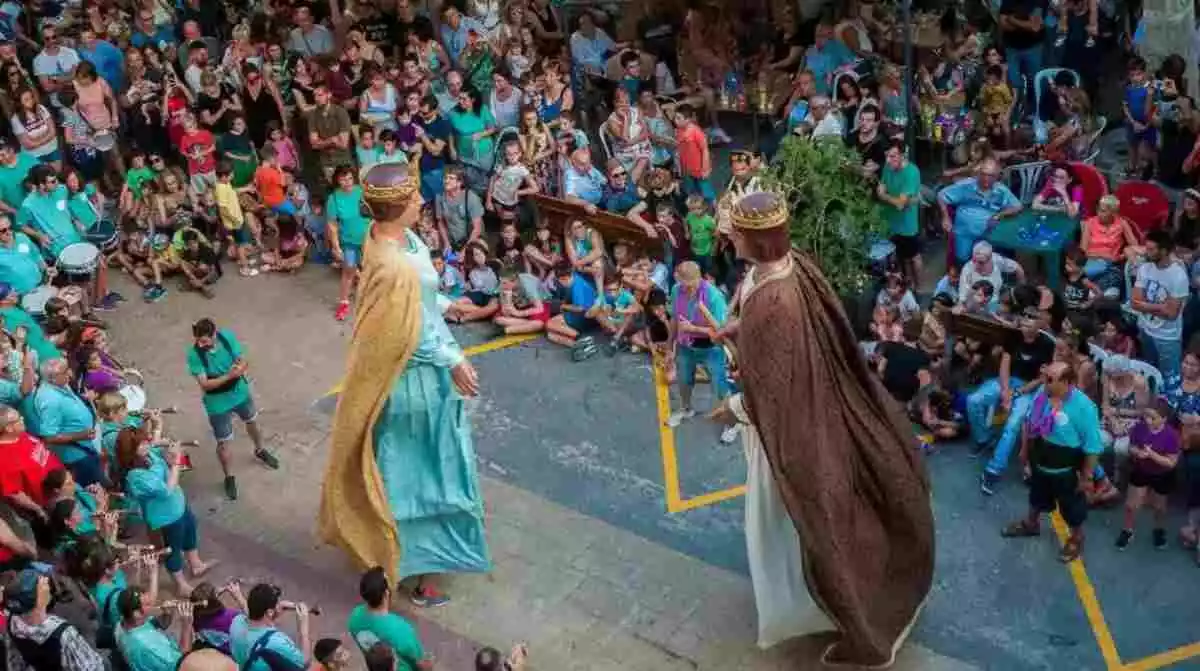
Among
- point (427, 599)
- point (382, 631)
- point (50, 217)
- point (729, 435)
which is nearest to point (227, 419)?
point (427, 599)

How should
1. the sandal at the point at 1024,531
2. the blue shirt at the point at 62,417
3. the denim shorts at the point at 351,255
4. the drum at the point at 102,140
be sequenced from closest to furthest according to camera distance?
the sandal at the point at 1024,531 → the blue shirt at the point at 62,417 → the denim shorts at the point at 351,255 → the drum at the point at 102,140

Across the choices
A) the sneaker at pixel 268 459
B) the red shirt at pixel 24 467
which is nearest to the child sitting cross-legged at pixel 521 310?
A: the sneaker at pixel 268 459

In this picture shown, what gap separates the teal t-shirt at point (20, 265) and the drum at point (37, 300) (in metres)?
0.05

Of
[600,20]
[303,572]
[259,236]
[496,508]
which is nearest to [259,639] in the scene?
[303,572]

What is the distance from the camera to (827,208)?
11.1 m

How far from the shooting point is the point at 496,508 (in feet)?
34.4

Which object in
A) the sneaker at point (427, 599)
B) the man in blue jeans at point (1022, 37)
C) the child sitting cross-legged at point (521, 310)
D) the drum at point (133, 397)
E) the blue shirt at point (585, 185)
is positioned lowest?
the sneaker at point (427, 599)

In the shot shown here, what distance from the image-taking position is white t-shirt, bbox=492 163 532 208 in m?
13.3

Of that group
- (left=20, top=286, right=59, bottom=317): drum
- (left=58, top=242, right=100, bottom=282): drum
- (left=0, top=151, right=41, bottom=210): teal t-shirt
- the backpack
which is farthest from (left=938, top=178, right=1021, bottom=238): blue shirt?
(left=0, top=151, right=41, bottom=210): teal t-shirt

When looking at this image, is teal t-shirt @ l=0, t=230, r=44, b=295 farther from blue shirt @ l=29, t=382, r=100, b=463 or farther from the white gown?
the white gown

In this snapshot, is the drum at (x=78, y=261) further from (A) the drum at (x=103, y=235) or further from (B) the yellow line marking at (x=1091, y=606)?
(B) the yellow line marking at (x=1091, y=606)

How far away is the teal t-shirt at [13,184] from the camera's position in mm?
13859

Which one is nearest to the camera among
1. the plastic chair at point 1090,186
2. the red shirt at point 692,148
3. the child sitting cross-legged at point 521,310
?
the plastic chair at point 1090,186

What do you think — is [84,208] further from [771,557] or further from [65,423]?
[771,557]
